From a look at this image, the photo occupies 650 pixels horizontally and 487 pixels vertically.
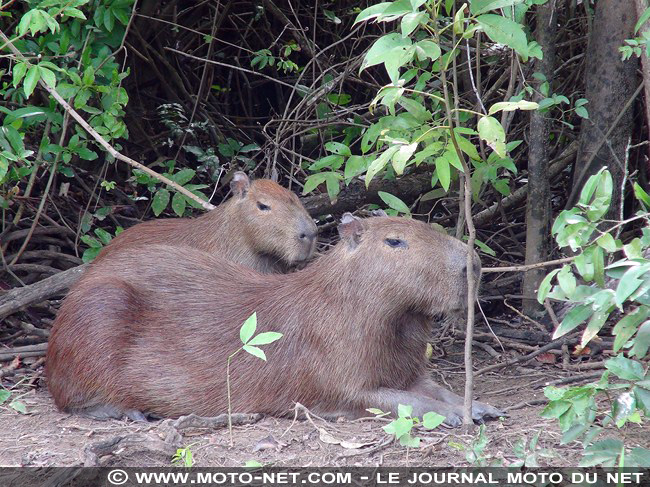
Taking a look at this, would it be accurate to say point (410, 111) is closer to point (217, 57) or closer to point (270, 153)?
point (270, 153)

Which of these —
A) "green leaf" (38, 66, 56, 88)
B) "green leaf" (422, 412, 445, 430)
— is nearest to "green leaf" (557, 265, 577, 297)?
"green leaf" (422, 412, 445, 430)

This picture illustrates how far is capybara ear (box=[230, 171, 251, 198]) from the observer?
5855 mm

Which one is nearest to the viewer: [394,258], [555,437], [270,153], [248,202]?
[555,437]

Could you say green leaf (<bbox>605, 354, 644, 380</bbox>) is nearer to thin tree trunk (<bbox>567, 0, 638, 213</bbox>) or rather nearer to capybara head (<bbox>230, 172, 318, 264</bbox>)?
thin tree trunk (<bbox>567, 0, 638, 213</bbox>)

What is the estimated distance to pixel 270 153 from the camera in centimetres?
656

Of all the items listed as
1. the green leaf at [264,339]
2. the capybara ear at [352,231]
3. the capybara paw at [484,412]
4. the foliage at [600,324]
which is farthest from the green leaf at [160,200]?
the foliage at [600,324]

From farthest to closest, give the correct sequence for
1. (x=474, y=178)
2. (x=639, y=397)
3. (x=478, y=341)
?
1. (x=478, y=341)
2. (x=474, y=178)
3. (x=639, y=397)

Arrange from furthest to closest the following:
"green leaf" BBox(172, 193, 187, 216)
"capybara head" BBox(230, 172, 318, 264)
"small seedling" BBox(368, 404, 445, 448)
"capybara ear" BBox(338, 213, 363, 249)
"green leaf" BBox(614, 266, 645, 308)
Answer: "green leaf" BBox(172, 193, 187, 216)
"capybara head" BBox(230, 172, 318, 264)
"capybara ear" BBox(338, 213, 363, 249)
"small seedling" BBox(368, 404, 445, 448)
"green leaf" BBox(614, 266, 645, 308)

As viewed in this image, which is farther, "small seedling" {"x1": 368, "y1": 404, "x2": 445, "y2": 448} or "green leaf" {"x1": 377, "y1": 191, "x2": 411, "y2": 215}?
"green leaf" {"x1": 377, "y1": 191, "x2": 411, "y2": 215}

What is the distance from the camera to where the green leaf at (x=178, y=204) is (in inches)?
234

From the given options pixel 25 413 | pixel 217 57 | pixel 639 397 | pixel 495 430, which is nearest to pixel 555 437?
pixel 495 430

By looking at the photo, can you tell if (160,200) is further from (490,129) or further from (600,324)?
(600,324)

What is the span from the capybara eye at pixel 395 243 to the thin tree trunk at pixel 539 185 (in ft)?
5.04

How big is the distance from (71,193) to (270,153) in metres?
1.63
